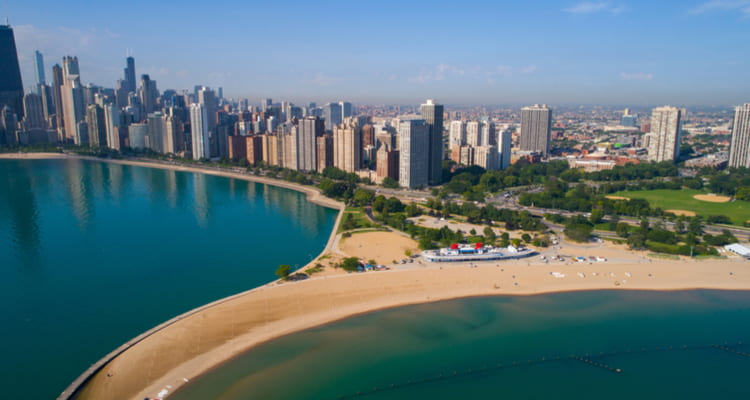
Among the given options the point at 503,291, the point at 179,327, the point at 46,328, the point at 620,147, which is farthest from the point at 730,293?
the point at 620,147

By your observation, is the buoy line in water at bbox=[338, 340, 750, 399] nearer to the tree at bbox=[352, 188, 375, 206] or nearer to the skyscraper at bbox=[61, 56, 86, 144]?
the tree at bbox=[352, 188, 375, 206]

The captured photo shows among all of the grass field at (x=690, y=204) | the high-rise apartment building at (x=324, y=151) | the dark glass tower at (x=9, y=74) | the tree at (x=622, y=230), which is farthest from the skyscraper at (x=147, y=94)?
the tree at (x=622, y=230)

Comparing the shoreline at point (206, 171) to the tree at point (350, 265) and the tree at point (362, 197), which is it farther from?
the tree at point (350, 265)

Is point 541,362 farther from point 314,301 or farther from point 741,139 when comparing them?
point 741,139

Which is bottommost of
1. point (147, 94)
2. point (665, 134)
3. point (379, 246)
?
point (379, 246)

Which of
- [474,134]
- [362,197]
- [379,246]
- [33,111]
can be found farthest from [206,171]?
[33,111]

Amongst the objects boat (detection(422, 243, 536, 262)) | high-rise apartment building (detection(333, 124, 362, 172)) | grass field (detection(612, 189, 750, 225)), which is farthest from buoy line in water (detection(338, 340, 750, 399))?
high-rise apartment building (detection(333, 124, 362, 172))

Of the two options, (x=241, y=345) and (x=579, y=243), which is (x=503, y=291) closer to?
(x=579, y=243)
